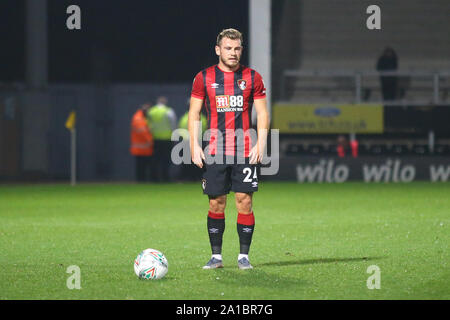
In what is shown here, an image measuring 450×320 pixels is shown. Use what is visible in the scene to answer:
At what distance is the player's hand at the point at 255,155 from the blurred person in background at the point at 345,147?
12711 millimetres

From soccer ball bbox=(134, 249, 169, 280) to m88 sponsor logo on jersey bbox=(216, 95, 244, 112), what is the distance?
1305 millimetres

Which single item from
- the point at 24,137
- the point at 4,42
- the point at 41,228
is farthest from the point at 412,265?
the point at 4,42

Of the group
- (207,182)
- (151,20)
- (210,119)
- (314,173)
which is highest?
(151,20)

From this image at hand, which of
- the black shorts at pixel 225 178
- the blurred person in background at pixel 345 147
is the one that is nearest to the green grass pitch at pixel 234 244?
the black shorts at pixel 225 178

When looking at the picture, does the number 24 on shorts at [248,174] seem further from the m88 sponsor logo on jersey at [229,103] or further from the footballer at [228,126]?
the m88 sponsor logo on jersey at [229,103]

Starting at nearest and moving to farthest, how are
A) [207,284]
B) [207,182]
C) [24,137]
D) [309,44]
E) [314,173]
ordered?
[207,284]
[207,182]
[314,173]
[24,137]
[309,44]

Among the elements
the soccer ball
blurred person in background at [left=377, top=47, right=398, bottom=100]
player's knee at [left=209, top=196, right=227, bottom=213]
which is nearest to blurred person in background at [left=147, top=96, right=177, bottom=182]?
blurred person in background at [left=377, top=47, right=398, bottom=100]

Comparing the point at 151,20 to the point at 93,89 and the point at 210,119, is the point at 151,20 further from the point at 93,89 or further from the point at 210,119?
the point at 210,119

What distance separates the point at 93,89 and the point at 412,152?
9.43 meters

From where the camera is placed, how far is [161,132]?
2006 cm

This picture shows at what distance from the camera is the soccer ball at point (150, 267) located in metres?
6.94

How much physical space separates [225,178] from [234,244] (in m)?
1.98

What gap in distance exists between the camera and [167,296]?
627cm

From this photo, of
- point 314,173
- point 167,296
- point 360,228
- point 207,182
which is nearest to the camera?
point 167,296
